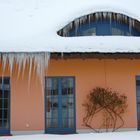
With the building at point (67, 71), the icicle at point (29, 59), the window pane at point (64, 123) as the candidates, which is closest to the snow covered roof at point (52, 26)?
the building at point (67, 71)

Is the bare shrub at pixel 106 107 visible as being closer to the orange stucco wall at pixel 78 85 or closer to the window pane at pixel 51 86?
the orange stucco wall at pixel 78 85

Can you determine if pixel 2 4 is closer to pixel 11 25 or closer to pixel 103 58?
pixel 11 25

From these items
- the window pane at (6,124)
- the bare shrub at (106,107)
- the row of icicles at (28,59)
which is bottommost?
the window pane at (6,124)

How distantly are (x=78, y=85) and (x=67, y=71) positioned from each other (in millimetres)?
602

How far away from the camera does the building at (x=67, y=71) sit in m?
13.0

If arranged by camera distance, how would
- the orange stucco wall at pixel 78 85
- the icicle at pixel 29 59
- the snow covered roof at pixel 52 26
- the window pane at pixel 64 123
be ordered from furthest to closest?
the window pane at pixel 64 123
the orange stucco wall at pixel 78 85
the snow covered roof at pixel 52 26
the icicle at pixel 29 59

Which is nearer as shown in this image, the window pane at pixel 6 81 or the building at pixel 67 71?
the building at pixel 67 71

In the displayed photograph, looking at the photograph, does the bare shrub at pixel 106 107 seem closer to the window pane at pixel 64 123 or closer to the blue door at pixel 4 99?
the window pane at pixel 64 123

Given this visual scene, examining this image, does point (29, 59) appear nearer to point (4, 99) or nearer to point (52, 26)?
point (52, 26)

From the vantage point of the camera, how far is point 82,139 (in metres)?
10.7

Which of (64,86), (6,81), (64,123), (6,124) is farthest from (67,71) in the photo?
(6,124)

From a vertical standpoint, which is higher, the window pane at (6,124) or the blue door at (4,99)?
the blue door at (4,99)

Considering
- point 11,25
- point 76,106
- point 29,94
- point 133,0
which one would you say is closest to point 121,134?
point 76,106

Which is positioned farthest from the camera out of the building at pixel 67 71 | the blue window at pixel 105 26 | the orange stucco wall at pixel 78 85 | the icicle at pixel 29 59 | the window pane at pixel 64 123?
the blue window at pixel 105 26
